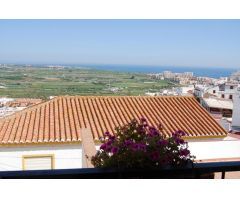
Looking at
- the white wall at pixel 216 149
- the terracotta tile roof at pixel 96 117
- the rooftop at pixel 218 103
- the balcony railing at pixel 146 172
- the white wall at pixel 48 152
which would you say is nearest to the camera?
the balcony railing at pixel 146 172

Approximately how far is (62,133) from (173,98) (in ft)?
15.0

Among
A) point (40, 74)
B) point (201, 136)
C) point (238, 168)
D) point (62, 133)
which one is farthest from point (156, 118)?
point (40, 74)

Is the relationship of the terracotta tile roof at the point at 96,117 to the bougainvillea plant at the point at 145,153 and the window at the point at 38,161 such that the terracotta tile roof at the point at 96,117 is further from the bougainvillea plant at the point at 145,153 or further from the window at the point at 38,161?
the bougainvillea plant at the point at 145,153

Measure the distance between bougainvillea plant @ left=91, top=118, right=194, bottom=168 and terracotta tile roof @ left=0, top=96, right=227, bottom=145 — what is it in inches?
252

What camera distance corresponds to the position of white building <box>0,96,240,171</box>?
8203 millimetres

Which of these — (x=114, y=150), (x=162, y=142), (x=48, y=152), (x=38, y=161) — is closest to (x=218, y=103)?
(x=48, y=152)

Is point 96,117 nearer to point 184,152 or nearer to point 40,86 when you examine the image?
point 184,152

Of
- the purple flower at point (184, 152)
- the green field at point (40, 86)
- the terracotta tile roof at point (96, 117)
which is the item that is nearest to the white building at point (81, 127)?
the terracotta tile roof at point (96, 117)

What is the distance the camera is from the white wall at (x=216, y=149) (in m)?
9.02

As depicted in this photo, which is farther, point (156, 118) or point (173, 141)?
point (156, 118)

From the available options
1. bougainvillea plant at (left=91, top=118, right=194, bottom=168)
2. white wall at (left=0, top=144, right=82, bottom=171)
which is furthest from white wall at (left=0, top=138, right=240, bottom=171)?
bougainvillea plant at (left=91, top=118, right=194, bottom=168)
